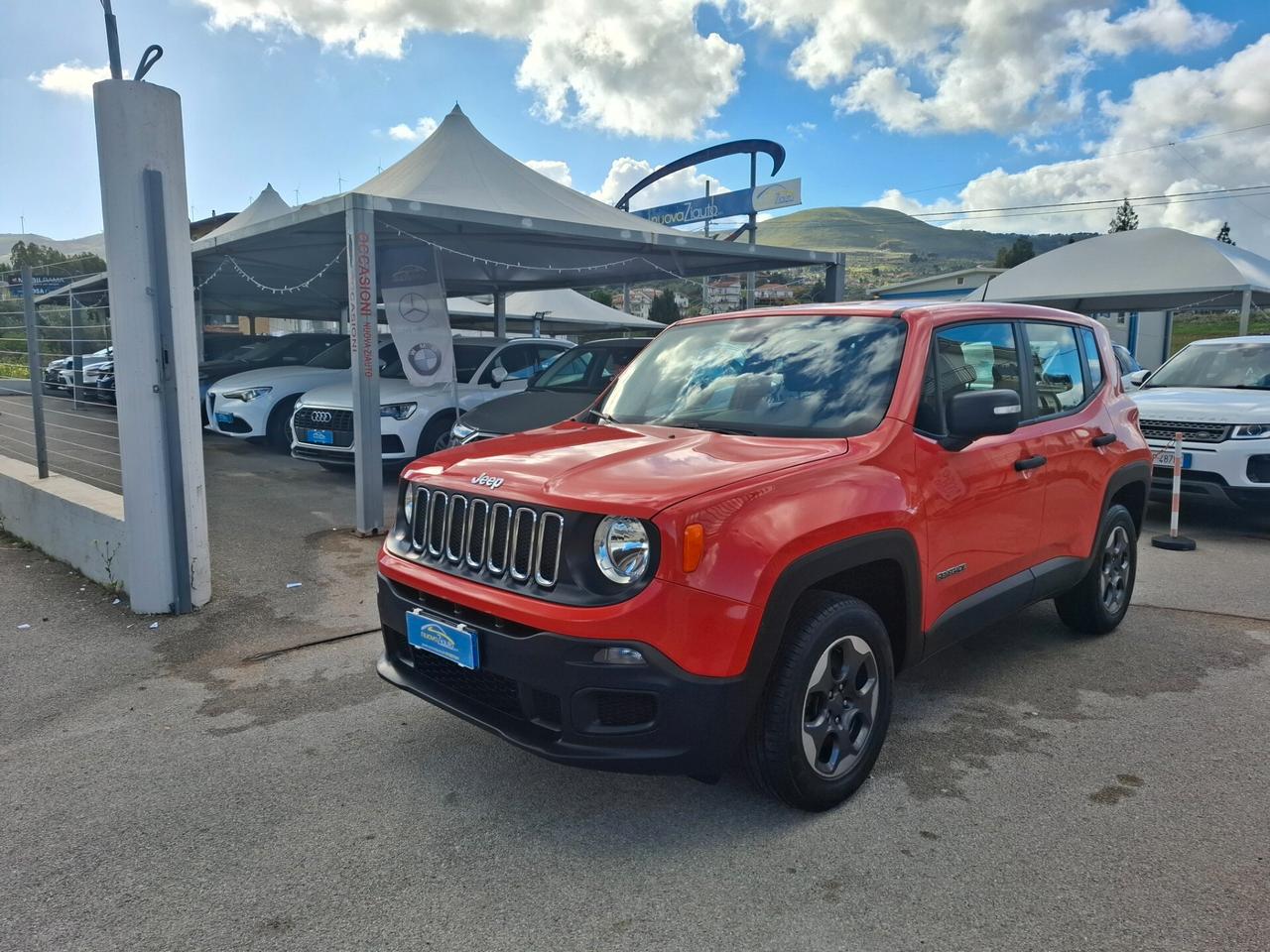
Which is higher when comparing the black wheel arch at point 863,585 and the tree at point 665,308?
the tree at point 665,308

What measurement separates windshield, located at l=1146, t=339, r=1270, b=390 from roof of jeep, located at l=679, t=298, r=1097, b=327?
215 inches

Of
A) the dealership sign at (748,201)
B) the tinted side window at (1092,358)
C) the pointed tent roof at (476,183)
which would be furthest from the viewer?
the dealership sign at (748,201)

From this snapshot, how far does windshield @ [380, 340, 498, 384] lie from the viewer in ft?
34.4

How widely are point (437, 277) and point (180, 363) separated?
4.71m

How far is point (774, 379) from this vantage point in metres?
3.62

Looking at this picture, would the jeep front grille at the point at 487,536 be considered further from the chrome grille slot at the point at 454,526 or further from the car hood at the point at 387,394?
the car hood at the point at 387,394

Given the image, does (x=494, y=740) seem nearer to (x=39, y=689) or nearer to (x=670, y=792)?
(x=670, y=792)

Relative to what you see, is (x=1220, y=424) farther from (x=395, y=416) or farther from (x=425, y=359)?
(x=395, y=416)

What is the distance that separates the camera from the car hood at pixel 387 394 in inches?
355

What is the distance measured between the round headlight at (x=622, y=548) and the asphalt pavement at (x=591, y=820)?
3.06 ft

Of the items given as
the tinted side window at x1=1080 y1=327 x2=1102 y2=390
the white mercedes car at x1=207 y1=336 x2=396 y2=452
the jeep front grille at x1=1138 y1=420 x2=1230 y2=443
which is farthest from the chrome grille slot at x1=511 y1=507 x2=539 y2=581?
the white mercedes car at x1=207 y1=336 x2=396 y2=452

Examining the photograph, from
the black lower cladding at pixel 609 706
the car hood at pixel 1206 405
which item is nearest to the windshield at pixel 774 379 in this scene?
the black lower cladding at pixel 609 706

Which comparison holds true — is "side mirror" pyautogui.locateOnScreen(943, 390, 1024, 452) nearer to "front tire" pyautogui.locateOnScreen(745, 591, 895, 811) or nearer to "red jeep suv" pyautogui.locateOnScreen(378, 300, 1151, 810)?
"red jeep suv" pyautogui.locateOnScreen(378, 300, 1151, 810)

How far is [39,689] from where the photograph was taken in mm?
4199
